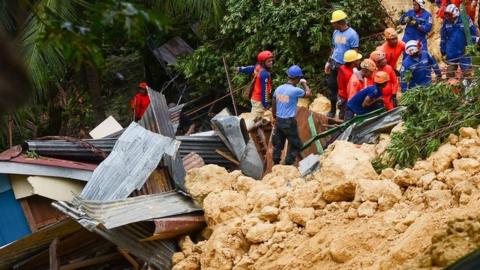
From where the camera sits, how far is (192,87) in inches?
763

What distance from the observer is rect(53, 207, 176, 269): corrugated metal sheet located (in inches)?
480

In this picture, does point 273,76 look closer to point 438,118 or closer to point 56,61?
point 56,61

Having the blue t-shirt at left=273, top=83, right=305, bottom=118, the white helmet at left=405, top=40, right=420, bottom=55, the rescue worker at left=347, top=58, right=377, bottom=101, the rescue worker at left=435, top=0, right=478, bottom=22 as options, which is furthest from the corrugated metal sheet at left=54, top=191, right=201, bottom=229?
the rescue worker at left=435, top=0, right=478, bottom=22

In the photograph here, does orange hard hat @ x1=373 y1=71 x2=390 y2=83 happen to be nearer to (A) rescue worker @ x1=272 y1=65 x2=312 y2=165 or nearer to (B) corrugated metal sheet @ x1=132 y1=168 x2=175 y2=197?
(A) rescue worker @ x1=272 y1=65 x2=312 y2=165

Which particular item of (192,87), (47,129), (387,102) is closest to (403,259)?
(387,102)

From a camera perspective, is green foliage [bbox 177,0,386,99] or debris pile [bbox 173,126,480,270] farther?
green foliage [bbox 177,0,386,99]

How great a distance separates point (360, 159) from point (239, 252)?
5.89ft

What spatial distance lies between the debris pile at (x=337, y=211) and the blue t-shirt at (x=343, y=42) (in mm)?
2206

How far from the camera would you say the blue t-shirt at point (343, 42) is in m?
13.6

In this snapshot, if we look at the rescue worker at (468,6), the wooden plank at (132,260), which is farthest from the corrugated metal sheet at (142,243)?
the rescue worker at (468,6)

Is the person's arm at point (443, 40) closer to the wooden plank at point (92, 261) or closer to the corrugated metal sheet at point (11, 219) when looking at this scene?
the wooden plank at point (92, 261)

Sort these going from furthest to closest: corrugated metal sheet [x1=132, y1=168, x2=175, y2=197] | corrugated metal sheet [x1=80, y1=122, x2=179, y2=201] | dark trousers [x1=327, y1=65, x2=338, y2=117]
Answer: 1. dark trousers [x1=327, y1=65, x2=338, y2=117]
2. corrugated metal sheet [x1=132, y1=168, x2=175, y2=197]
3. corrugated metal sheet [x1=80, y1=122, x2=179, y2=201]

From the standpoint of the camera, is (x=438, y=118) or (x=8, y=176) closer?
(x=438, y=118)

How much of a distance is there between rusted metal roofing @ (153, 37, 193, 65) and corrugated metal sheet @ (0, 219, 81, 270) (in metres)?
6.98
